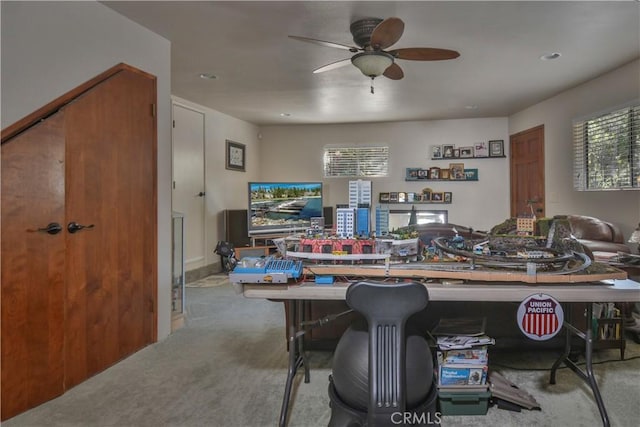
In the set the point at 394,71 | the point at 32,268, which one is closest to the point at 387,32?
the point at 394,71

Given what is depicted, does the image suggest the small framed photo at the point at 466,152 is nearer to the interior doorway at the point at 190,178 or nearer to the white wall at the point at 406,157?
the white wall at the point at 406,157

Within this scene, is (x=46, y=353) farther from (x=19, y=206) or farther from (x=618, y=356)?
(x=618, y=356)

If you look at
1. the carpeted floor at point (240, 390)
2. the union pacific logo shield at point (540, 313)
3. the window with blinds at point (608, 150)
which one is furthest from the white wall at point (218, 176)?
the window with blinds at point (608, 150)

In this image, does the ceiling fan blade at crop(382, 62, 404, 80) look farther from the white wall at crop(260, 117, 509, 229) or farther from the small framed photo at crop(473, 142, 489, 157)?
the small framed photo at crop(473, 142, 489, 157)

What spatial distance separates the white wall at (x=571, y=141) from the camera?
3648mm

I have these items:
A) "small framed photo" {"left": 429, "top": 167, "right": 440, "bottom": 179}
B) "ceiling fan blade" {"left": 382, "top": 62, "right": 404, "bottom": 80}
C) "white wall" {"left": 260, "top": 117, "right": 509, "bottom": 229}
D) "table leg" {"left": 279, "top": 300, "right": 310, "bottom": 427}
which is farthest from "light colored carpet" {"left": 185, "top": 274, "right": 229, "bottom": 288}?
"small framed photo" {"left": 429, "top": 167, "right": 440, "bottom": 179}

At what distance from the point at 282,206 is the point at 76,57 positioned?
12.5 ft

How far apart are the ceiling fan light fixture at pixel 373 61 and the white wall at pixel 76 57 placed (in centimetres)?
158

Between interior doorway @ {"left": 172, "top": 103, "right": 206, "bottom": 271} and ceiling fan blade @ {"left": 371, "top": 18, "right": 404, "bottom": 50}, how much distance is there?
3223 mm

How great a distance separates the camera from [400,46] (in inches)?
125

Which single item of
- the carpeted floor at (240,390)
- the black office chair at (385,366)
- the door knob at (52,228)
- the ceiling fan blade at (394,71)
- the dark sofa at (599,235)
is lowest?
the carpeted floor at (240,390)

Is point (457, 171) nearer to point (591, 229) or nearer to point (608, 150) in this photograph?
point (608, 150)

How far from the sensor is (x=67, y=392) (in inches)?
85.0

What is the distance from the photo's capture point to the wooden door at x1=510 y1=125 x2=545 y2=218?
17.3 feet
